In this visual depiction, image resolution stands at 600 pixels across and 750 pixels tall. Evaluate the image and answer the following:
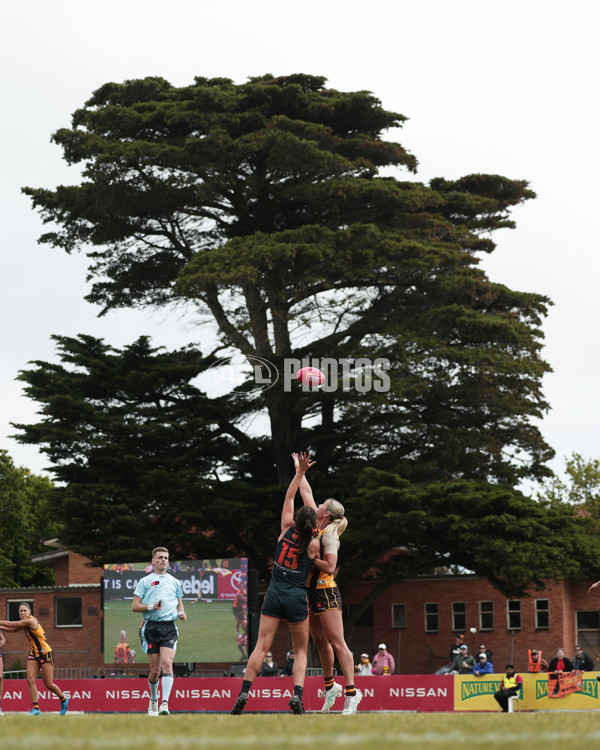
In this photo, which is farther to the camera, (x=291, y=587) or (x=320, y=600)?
(x=320, y=600)

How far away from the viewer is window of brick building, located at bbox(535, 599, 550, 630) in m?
49.8

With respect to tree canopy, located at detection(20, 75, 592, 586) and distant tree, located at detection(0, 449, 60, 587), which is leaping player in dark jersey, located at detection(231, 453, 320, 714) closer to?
tree canopy, located at detection(20, 75, 592, 586)

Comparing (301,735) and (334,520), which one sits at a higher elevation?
(334,520)

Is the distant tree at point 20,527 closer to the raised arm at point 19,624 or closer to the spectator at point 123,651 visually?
the spectator at point 123,651

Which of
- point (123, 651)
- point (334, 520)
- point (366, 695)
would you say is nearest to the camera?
point (334, 520)

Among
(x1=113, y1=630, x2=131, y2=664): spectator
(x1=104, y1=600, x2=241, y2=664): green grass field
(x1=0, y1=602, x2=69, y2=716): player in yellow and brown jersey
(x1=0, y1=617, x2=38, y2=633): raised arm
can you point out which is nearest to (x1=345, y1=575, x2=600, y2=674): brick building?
(x1=113, y1=630, x2=131, y2=664): spectator

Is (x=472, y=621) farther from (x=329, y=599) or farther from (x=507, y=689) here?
(x=329, y=599)

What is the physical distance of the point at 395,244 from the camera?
41969 millimetres

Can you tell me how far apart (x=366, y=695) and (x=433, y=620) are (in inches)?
1103

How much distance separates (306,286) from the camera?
139 feet

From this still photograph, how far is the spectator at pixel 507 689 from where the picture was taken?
78.6 feet

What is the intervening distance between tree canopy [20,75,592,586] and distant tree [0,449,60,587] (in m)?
36.1

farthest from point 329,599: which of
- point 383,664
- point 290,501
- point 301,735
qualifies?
point 383,664

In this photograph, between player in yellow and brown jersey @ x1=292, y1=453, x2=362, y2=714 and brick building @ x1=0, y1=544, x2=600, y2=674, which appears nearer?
player in yellow and brown jersey @ x1=292, y1=453, x2=362, y2=714
